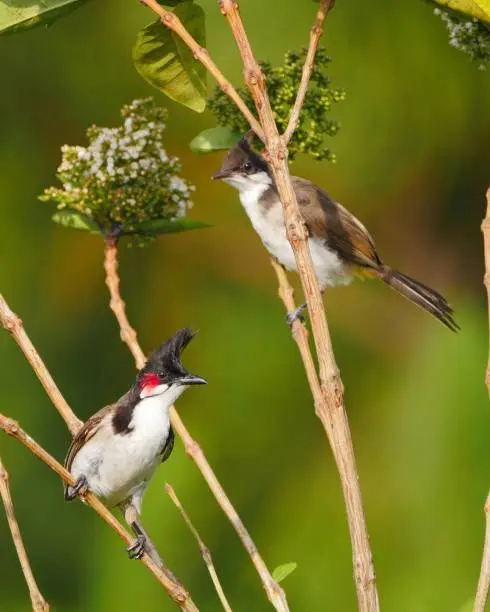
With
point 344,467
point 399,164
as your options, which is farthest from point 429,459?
point 344,467

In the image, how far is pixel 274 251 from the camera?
257cm

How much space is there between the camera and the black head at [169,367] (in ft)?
5.92

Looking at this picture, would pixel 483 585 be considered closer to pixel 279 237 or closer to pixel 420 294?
pixel 420 294

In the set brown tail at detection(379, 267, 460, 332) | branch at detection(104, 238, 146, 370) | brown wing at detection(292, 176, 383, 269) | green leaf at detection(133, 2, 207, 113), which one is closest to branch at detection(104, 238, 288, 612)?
branch at detection(104, 238, 146, 370)

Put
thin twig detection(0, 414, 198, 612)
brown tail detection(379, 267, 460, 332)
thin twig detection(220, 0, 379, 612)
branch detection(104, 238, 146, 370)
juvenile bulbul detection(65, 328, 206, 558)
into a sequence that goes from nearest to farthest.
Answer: thin twig detection(220, 0, 379, 612) < thin twig detection(0, 414, 198, 612) < branch detection(104, 238, 146, 370) < juvenile bulbul detection(65, 328, 206, 558) < brown tail detection(379, 267, 460, 332)

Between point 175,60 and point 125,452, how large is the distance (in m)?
0.90

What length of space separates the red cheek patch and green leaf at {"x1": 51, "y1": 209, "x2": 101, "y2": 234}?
28 centimetres

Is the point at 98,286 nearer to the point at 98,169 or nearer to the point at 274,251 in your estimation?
the point at 274,251

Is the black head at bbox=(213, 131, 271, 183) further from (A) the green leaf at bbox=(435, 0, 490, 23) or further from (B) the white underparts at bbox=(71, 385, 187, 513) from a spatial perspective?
(A) the green leaf at bbox=(435, 0, 490, 23)

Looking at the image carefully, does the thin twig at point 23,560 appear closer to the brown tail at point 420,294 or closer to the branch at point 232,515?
the branch at point 232,515

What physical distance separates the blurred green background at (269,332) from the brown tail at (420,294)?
83cm

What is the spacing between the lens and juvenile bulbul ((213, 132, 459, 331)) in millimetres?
2596

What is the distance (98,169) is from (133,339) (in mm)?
281

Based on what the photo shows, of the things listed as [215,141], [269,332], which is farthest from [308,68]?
[269,332]
